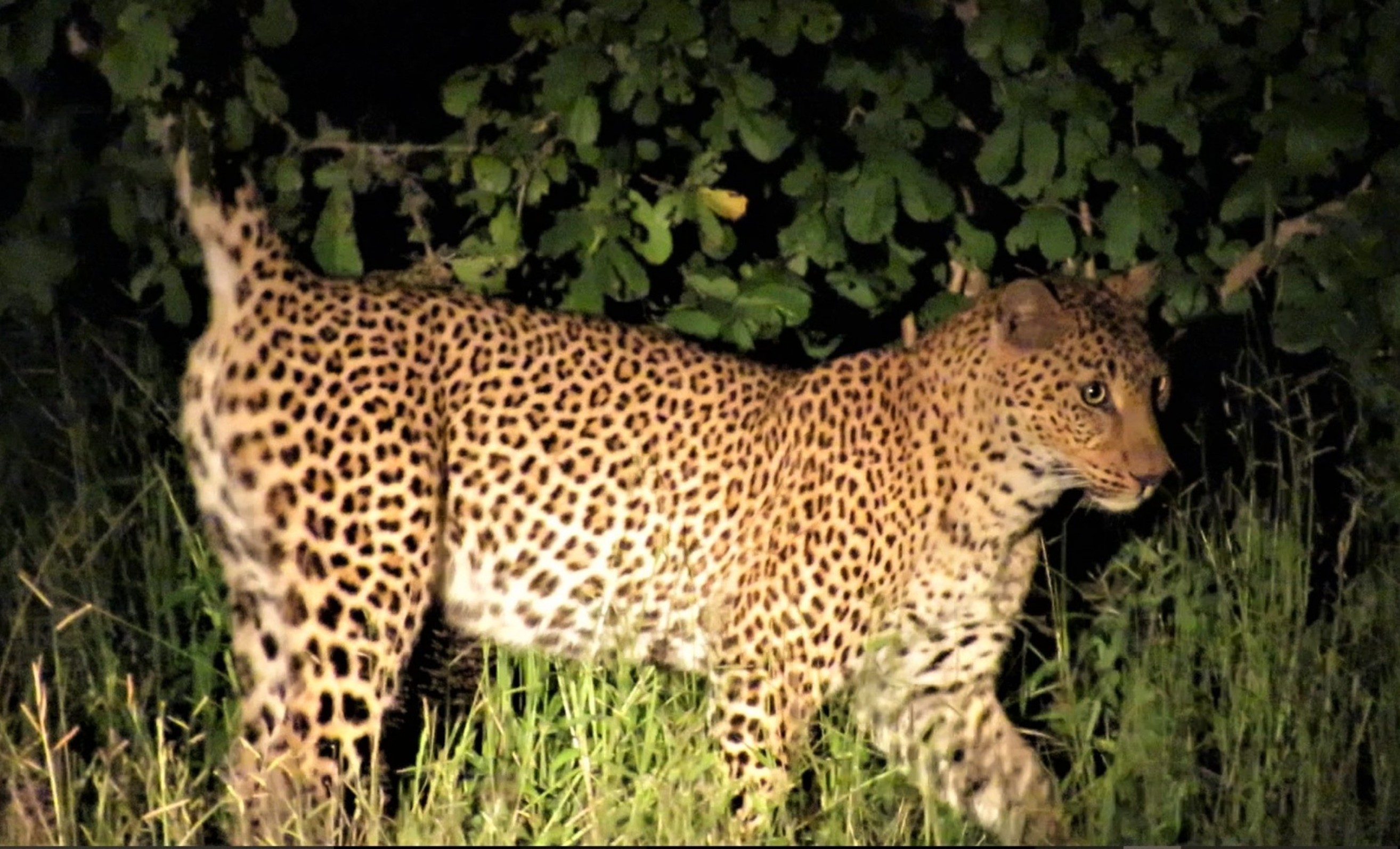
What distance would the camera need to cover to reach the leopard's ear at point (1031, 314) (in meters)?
5.46

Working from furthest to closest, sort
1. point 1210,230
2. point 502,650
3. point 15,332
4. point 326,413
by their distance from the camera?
point 15,332
point 1210,230
point 502,650
point 326,413

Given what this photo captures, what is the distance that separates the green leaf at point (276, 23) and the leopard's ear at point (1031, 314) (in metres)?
1.80

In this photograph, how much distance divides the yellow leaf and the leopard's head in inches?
27.0

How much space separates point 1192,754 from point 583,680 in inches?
56.8

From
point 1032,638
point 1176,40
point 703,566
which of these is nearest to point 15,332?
point 703,566

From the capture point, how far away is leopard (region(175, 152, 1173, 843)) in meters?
5.29

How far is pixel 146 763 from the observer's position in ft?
16.4

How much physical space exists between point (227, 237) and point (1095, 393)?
2119 mm

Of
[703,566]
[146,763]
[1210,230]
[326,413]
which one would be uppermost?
[1210,230]

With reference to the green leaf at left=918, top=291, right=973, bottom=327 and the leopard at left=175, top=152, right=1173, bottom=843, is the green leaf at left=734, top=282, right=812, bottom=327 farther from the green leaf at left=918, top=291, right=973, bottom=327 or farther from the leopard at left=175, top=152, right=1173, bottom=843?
the green leaf at left=918, top=291, right=973, bottom=327

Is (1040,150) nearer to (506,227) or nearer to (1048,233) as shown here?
(1048,233)

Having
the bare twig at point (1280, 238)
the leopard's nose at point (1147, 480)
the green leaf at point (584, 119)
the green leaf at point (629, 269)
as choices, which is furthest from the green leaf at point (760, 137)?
the bare twig at point (1280, 238)

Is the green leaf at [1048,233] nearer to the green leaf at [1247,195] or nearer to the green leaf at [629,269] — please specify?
the green leaf at [1247,195]

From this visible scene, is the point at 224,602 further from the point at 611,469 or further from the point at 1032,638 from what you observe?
the point at 1032,638
